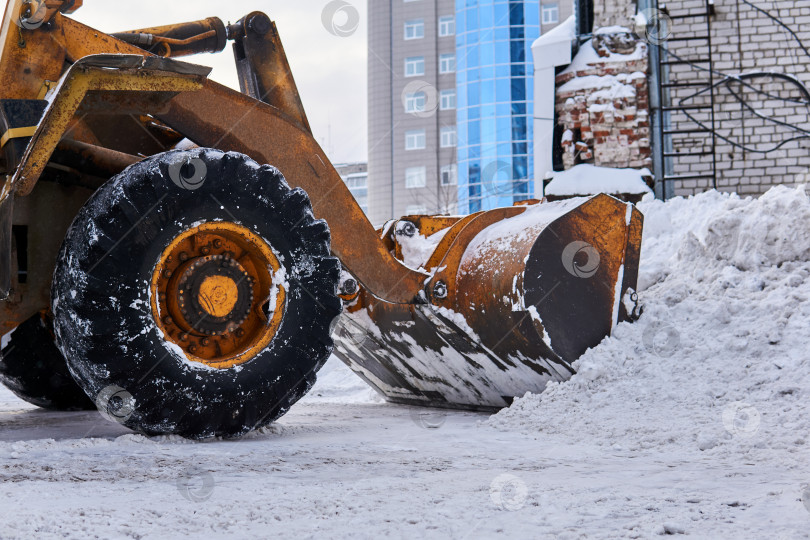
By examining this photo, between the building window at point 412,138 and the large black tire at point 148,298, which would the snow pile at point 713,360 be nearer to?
the large black tire at point 148,298

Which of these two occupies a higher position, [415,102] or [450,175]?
[415,102]

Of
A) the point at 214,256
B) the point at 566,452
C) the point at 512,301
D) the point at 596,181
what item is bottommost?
the point at 566,452

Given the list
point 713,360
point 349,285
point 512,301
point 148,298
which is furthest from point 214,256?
point 713,360

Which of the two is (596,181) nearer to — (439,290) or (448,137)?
(439,290)

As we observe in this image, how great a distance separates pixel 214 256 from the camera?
12.8 feet

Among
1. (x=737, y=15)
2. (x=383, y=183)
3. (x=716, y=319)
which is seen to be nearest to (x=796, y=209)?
(x=716, y=319)

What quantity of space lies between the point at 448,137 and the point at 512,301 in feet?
121

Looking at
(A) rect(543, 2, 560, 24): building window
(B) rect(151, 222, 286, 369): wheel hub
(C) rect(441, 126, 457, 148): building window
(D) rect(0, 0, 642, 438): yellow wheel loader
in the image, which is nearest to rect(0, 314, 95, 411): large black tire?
(D) rect(0, 0, 642, 438): yellow wheel loader

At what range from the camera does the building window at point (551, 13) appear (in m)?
41.2

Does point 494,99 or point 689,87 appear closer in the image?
point 689,87

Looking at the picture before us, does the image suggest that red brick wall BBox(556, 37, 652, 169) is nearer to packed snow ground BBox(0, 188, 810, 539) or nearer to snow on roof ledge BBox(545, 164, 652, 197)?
snow on roof ledge BBox(545, 164, 652, 197)

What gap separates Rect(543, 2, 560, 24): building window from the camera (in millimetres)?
41219

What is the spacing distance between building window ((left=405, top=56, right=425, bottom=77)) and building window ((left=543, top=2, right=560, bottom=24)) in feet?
19.8

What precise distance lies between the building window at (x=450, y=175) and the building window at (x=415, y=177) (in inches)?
36.4
